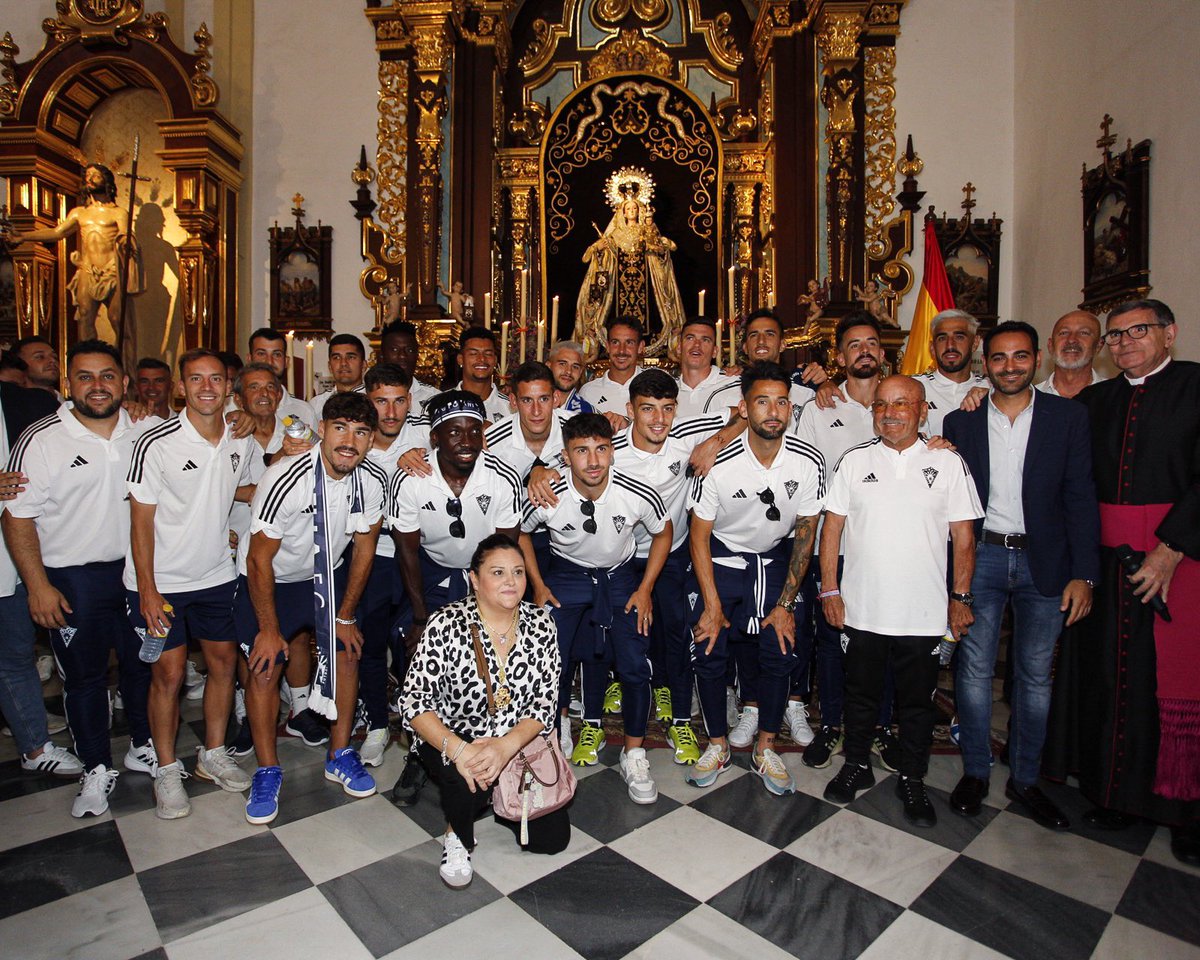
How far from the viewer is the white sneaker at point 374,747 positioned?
3.27m

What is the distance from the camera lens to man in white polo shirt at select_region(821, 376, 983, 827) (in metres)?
2.79

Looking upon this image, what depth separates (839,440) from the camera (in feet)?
12.1

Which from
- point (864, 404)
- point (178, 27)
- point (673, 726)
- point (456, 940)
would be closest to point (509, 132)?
point (178, 27)

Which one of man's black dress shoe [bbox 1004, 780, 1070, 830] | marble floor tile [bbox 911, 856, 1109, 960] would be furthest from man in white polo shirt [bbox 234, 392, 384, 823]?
man's black dress shoe [bbox 1004, 780, 1070, 830]

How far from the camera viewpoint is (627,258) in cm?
855

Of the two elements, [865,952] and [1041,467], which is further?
[1041,467]

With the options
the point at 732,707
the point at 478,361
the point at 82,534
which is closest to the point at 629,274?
the point at 478,361

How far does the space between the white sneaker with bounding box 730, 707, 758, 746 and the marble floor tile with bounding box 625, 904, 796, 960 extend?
127 centimetres

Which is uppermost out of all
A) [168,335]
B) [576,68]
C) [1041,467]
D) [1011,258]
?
[576,68]

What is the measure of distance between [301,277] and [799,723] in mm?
7165

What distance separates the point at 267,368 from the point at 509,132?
6.21 meters

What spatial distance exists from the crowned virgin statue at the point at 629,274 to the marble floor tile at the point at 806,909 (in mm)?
6709

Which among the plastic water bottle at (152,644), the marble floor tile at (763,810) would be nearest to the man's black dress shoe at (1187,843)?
the marble floor tile at (763,810)

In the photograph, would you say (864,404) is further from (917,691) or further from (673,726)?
(673,726)
